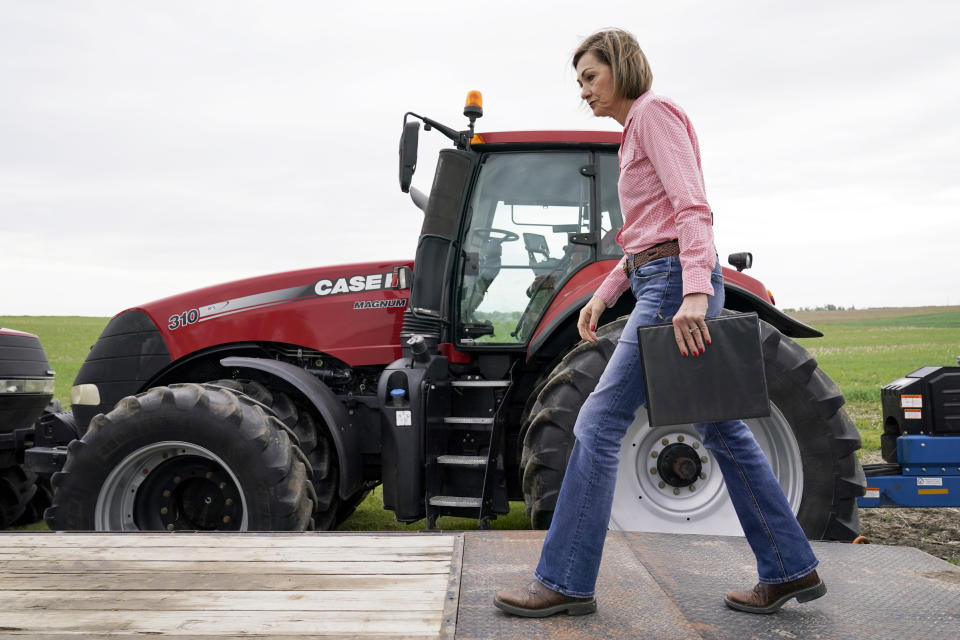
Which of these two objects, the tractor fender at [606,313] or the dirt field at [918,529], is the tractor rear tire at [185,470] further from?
the dirt field at [918,529]

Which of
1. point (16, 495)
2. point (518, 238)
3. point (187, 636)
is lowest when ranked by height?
point (16, 495)

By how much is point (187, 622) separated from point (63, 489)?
2095 mm

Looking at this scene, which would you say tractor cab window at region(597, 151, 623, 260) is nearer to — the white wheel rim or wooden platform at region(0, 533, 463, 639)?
the white wheel rim

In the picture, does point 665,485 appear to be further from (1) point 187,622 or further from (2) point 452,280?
(1) point 187,622

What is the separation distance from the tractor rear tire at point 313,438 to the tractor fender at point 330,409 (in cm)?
11

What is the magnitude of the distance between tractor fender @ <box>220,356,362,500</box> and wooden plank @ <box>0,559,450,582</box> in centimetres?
138

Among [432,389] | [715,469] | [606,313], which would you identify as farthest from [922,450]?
[432,389]

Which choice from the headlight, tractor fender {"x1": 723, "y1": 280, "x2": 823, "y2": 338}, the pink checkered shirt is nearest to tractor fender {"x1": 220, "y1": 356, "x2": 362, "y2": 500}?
the headlight

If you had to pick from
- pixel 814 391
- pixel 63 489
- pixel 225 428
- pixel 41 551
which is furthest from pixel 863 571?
pixel 63 489

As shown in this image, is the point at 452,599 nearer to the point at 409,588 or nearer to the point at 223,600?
the point at 409,588

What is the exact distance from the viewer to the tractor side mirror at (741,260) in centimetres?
454

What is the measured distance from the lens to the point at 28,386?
5.31 metres

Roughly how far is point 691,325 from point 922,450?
3132 millimetres

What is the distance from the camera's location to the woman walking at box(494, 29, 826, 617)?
233 cm
